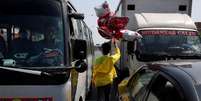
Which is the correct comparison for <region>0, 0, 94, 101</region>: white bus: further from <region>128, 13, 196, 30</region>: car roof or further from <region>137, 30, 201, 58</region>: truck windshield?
<region>128, 13, 196, 30</region>: car roof

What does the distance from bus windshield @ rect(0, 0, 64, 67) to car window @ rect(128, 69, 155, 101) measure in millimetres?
1009

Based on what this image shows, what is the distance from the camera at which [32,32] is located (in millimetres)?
6402

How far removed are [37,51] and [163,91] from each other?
2097 mm

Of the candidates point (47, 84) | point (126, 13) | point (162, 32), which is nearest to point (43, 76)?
point (47, 84)

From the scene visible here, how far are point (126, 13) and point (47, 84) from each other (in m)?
10.4

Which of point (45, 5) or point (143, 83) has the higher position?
point (45, 5)

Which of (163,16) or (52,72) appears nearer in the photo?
(52,72)

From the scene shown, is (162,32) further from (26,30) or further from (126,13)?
(26,30)

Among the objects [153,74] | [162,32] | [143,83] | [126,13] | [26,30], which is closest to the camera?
[153,74]

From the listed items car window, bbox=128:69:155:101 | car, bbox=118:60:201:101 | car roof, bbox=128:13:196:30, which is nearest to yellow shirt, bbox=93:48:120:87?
car window, bbox=128:69:155:101

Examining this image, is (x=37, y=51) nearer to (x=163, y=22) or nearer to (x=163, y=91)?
(x=163, y=91)

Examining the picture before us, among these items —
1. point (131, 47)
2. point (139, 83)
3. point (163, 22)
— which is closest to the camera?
point (139, 83)

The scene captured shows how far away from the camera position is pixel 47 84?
19.9ft

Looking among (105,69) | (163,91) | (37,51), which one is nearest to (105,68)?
(105,69)
